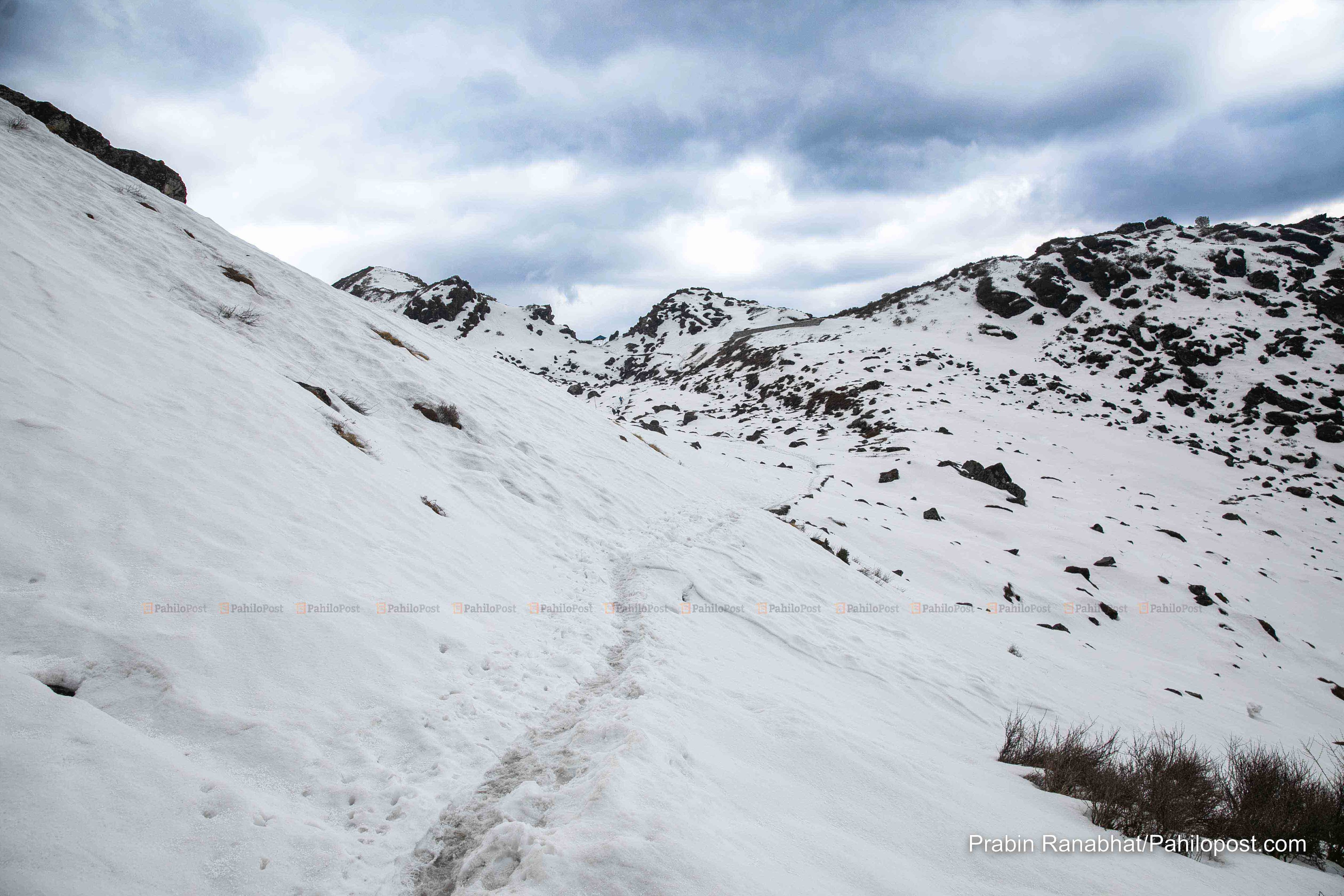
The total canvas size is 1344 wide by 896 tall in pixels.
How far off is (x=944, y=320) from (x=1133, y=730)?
5144cm

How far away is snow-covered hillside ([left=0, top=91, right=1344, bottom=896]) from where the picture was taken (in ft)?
8.54

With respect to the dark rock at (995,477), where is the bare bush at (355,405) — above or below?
below

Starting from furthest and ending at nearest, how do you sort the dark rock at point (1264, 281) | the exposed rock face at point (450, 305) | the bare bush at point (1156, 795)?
the exposed rock face at point (450, 305) → the dark rock at point (1264, 281) → the bare bush at point (1156, 795)

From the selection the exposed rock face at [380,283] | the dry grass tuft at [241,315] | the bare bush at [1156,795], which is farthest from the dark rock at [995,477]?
the exposed rock face at [380,283]

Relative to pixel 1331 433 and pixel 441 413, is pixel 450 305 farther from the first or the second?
pixel 1331 433

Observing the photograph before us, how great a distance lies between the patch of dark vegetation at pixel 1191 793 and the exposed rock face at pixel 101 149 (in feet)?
67.7

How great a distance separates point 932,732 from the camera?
217 inches

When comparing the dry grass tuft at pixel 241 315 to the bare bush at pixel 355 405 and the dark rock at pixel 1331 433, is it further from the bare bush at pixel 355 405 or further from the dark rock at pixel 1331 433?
the dark rock at pixel 1331 433

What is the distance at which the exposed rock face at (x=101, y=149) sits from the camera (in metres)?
14.1

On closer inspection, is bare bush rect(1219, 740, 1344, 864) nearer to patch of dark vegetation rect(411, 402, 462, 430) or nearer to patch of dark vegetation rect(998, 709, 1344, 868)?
patch of dark vegetation rect(998, 709, 1344, 868)

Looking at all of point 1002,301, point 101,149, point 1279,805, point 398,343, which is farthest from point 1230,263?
point 101,149

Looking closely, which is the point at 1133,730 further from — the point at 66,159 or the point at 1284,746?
the point at 66,159

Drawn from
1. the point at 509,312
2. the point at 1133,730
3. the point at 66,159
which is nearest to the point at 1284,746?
the point at 1133,730

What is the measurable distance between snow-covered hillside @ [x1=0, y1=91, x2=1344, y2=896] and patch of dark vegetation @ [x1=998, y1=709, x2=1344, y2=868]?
0.35 m
